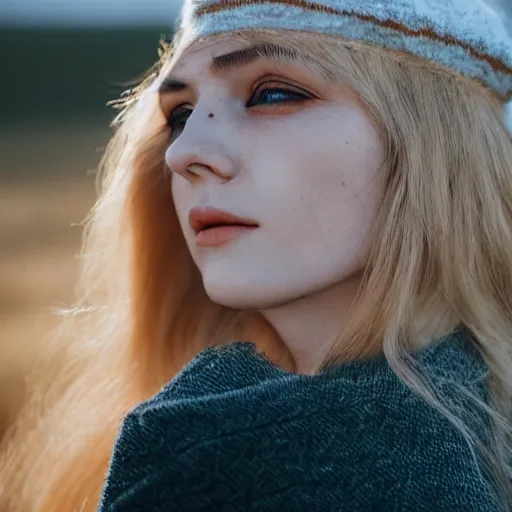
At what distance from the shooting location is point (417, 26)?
1.48 meters

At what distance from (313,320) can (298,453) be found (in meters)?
0.41

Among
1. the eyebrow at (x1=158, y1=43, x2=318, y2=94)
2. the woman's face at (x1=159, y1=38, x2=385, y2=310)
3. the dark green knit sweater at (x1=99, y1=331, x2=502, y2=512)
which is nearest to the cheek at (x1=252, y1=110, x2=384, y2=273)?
the woman's face at (x1=159, y1=38, x2=385, y2=310)

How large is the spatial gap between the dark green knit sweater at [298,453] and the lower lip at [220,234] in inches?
11.4

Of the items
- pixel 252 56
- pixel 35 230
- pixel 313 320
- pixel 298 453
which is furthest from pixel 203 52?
pixel 35 230

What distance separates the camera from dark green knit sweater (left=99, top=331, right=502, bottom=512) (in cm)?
118

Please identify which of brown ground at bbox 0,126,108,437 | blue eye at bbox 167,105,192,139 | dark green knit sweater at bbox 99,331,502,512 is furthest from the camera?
brown ground at bbox 0,126,108,437

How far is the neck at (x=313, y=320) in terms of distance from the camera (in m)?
1.55

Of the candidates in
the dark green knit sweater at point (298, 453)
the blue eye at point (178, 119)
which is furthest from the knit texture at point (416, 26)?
the dark green knit sweater at point (298, 453)

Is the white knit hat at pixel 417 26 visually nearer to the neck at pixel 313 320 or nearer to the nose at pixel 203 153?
the nose at pixel 203 153

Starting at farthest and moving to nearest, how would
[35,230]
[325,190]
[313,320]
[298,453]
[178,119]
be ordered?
[35,230] < [178,119] < [313,320] < [325,190] < [298,453]

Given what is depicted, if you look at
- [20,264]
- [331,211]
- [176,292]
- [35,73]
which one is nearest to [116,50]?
[35,73]

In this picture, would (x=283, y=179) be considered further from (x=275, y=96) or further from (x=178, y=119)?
(x=178, y=119)

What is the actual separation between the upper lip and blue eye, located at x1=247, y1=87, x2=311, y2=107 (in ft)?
0.62

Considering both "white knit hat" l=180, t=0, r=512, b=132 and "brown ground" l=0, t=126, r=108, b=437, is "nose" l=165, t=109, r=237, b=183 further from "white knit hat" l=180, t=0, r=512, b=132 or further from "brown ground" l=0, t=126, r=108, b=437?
"brown ground" l=0, t=126, r=108, b=437
